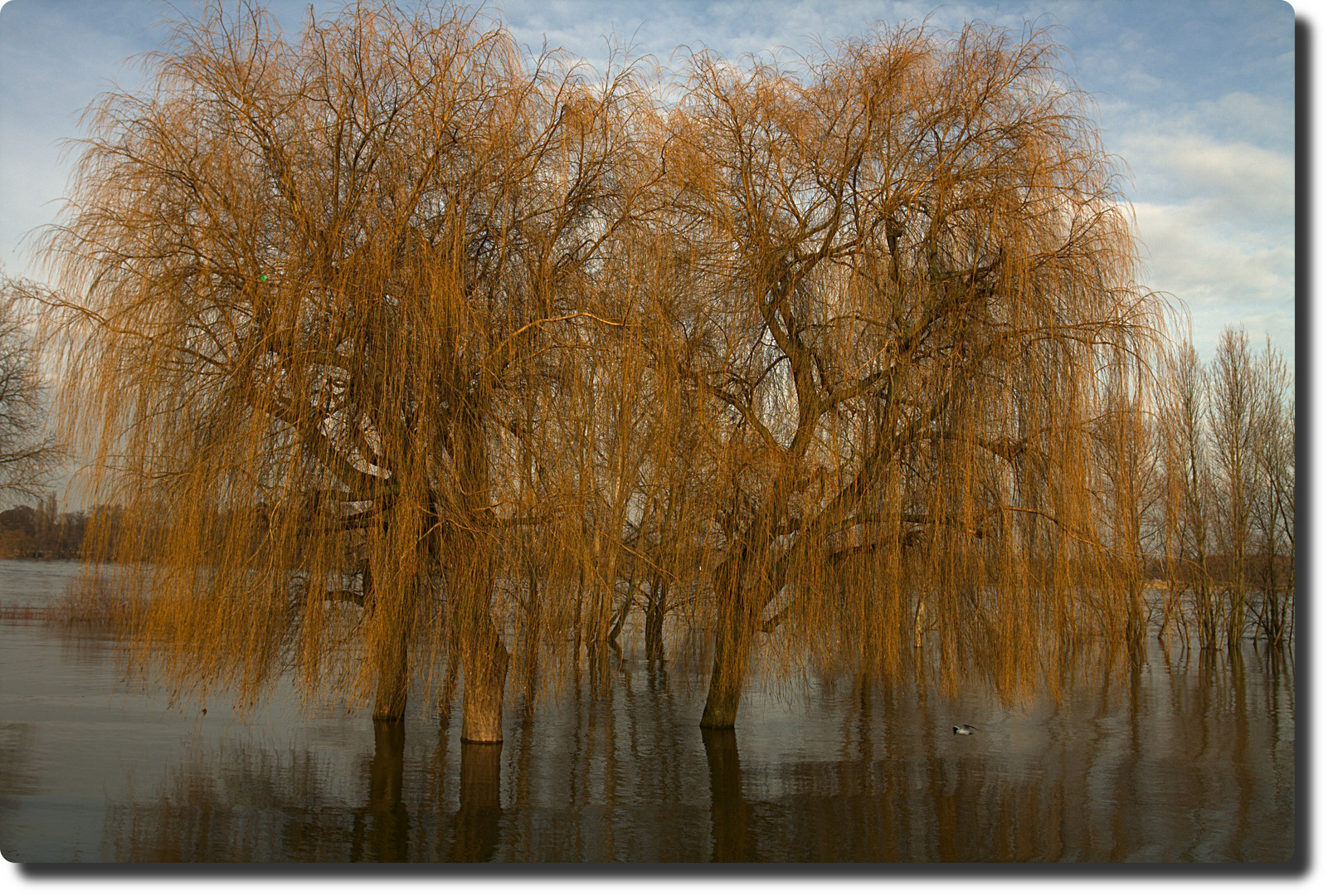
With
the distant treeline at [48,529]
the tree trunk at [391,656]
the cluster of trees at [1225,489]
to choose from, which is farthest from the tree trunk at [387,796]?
the cluster of trees at [1225,489]

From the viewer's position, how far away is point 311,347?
263 inches

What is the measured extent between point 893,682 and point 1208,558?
55.2 feet

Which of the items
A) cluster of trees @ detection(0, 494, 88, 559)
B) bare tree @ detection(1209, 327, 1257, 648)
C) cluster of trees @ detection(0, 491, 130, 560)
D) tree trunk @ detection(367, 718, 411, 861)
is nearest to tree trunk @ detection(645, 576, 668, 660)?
tree trunk @ detection(367, 718, 411, 861)

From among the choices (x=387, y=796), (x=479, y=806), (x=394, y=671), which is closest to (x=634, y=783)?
(x=479, y=806)

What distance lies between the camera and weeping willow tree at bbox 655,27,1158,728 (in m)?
7.70

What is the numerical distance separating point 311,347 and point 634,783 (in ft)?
14.7

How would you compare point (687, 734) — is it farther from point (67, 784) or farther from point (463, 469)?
point (67, 784)

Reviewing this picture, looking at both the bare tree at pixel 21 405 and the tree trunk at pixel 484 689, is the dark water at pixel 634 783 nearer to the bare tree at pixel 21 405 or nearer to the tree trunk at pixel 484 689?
the tree trunk at pixel 484 689

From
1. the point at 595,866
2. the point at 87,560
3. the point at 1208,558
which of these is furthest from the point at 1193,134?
the point at 1208,558

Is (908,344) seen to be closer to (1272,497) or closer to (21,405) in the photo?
(21,405)

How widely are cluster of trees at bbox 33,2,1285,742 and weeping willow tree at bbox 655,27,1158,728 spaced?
0.03 m

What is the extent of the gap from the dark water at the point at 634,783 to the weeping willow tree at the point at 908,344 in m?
1.29

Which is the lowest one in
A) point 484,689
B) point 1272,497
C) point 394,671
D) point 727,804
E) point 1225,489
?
point 727,804

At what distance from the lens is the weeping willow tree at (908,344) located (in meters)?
7.70
